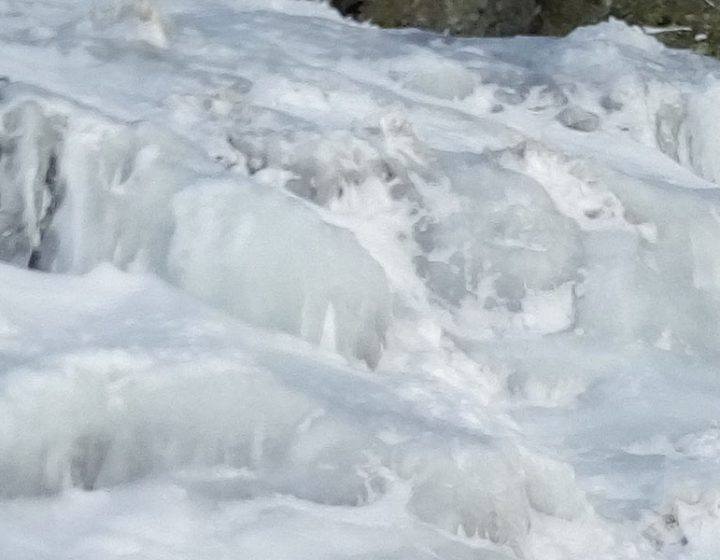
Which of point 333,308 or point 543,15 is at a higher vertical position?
point 333,308

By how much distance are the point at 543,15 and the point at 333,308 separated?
4382 millimetres

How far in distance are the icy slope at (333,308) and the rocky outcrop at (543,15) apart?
5.15 ft

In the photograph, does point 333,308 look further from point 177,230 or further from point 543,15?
point 543,15

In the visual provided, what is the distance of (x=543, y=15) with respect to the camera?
23.2ft

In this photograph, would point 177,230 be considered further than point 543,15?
No

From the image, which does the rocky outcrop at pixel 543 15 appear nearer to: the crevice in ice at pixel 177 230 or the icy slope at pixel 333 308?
the icy slope at pixel 333 308

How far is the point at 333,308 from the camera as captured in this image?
10.2ft

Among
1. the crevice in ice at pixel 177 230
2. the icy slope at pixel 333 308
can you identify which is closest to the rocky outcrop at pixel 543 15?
the icy slope at pixel 333 308

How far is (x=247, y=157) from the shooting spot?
3582mm

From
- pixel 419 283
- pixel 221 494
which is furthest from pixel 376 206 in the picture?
pixel 221 494

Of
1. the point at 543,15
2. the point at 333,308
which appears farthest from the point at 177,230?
the point at 543,15

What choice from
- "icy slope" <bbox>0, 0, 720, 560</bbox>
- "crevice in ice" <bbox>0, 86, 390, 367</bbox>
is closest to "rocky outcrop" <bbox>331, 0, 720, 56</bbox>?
"icy slope" <bbox>0, 0, 720, 560</bbox>

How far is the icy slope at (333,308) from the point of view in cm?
246

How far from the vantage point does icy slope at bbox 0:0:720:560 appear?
8.05 ft
